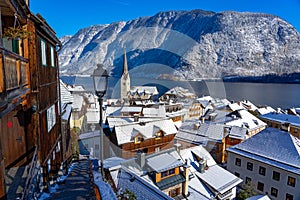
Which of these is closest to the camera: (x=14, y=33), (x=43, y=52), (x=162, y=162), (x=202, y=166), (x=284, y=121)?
(x=14, y=33)

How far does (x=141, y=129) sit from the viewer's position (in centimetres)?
2111

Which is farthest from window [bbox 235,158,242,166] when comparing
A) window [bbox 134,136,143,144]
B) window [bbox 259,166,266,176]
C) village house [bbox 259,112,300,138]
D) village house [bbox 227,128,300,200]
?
village house [bbox 259,112,300,138]

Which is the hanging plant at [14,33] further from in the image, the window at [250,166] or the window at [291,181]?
the window at [250,166]

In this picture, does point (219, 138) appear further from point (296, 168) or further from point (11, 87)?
point (11, 87)

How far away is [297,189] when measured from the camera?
16234mm

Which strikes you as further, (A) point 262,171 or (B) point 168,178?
(A) point 262,171

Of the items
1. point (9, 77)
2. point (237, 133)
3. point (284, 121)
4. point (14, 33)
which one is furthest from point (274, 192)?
point (14, 33)

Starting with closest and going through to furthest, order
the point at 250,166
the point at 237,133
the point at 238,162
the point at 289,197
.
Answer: the point at 289,197 < the point at 250,166 < the point at 238,162 < the point at 237,133

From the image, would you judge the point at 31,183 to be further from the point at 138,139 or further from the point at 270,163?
the point at 270,163

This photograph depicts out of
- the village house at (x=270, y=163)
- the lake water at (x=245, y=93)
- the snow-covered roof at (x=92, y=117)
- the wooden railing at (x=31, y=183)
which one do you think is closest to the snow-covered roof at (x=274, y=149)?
the village house at (x=270, y=163)

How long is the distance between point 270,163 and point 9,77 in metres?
19.5

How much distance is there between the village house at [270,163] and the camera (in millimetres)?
16750

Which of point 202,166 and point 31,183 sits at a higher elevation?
point 31,183

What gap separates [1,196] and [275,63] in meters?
216
